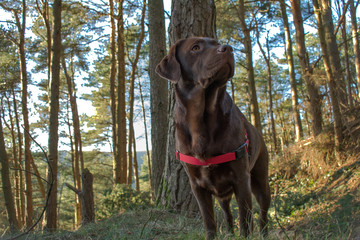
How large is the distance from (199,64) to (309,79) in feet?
26.3

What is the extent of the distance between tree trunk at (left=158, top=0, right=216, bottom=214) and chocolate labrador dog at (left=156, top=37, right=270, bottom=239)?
1736 millimetres

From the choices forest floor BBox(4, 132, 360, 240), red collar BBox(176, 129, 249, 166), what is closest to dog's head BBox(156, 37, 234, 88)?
red collar BBox(176, 129, 249, 166)

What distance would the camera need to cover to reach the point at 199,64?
2.76 meters

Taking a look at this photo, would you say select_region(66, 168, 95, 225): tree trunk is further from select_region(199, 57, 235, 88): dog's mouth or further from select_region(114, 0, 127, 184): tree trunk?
select_region(114, 0, 127, 184): tree trunk

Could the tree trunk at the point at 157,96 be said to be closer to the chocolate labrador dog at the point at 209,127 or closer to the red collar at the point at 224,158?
the chocolate labrador dog at the point at 209,127

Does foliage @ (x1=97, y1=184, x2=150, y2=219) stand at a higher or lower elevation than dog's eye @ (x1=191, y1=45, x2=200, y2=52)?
lower

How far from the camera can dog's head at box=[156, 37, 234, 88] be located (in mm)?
2582

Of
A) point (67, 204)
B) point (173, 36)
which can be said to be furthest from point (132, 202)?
point (67, 204)

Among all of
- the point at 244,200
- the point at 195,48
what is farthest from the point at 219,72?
the point at 244,200

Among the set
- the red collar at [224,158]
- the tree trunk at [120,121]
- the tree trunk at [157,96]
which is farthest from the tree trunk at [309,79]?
the red collar at [224,158]

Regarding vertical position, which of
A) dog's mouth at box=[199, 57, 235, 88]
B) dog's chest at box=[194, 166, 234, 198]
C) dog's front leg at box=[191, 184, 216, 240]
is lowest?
dog's front leg at box=[191, 184, 216, 240]

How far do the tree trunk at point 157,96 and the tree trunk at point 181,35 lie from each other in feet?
9.96

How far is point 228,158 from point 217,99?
543 millimetres

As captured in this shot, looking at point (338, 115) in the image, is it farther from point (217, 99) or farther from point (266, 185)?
point (217, 99)
